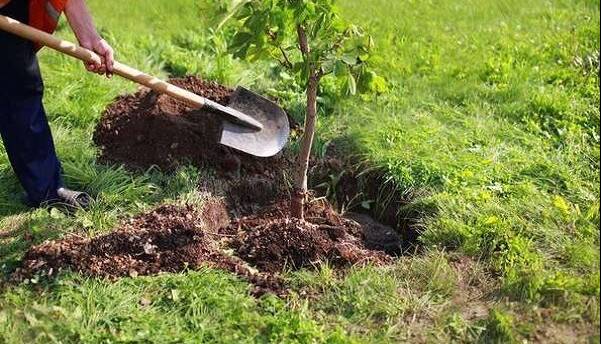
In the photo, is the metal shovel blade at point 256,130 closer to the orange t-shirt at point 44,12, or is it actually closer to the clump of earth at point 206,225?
the clump of earth at point 206,225

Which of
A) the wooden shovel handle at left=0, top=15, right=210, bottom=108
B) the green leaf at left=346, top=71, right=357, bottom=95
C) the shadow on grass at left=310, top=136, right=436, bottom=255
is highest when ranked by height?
the green leaf at left=346, top=71, right=357, bottom=95

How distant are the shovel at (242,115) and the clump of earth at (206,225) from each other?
0.14m

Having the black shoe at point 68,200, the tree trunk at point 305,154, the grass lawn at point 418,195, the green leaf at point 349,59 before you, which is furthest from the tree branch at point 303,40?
the black shoe at point 68,200

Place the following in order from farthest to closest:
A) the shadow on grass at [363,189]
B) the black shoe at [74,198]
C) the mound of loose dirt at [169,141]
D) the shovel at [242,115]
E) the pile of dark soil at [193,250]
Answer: the mound of loose dirt at [169,141], the shadow on grass at [363,189], the black shoe at [74,198], the shovel at [242,115], the pile of dark soil at [193,250]

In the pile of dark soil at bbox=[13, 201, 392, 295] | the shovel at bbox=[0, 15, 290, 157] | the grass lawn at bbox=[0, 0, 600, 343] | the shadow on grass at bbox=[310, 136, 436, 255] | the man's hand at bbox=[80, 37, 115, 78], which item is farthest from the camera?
the shadow on grass at bbox=[310, 136, 436, 255]

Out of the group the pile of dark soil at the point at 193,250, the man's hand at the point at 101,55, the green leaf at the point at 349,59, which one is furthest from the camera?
the man's hand at the point at 101,55

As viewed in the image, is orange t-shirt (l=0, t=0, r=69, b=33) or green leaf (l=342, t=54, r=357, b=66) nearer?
green leaf (l=342, t=54, r=357, b=66)

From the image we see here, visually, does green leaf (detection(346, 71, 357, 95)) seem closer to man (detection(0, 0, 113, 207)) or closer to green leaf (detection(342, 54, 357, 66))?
green leaf (detection(342, 54, 357, 66))

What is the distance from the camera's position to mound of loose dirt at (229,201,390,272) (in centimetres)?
390

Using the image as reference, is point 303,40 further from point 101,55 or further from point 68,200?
point 68,200

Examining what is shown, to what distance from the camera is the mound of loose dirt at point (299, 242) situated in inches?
154

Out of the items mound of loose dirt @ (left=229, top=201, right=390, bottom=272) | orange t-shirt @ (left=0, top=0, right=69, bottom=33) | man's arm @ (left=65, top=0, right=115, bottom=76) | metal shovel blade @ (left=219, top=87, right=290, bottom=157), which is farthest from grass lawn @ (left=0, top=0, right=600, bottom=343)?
orange t-shirt @ (left=0, top=0, right=69, bottom=33)

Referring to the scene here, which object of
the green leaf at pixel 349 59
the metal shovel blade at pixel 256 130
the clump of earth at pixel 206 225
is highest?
the green leaf at pixel 349 59

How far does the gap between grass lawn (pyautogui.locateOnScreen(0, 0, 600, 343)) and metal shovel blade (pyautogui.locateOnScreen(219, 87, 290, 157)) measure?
12.0 inches
